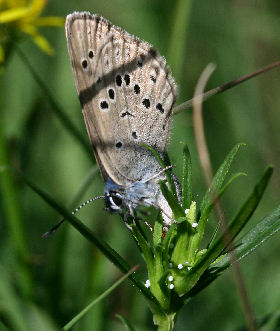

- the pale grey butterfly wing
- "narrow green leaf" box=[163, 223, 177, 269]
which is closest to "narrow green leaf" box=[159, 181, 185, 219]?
"narrow green leaf" box=[163, 223, 177, 269]

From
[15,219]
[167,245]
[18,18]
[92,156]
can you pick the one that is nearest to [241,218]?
[167,245]

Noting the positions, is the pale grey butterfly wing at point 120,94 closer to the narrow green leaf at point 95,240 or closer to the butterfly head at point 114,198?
the butterfly head at point 114,198

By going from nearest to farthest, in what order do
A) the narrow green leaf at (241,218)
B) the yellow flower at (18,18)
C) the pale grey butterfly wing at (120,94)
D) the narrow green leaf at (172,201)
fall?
the narrow green leaf at (241,218) → the narrow green leaf at (172,201) → the pale grey butterfly wing at (120,94) → the yellow flower at (18,18)

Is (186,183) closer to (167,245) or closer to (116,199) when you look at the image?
(167,245)

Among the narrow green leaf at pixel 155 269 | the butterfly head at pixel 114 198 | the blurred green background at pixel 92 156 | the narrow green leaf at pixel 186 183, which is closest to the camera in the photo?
the narrow green leaf at pixel 155 269

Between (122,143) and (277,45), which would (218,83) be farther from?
(122,143)

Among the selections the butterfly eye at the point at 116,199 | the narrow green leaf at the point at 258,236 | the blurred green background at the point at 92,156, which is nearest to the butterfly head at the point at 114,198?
the butterfly eye at the point at 116,199

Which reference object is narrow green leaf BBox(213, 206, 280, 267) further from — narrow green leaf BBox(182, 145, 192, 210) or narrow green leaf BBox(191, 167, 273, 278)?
narrow green leaf BBox(182, 145, 192, 210)
